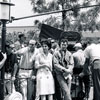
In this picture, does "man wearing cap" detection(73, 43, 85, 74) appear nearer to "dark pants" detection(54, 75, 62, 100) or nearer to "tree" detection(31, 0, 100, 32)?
"dark pants" detection(54, 75, 62, 100)

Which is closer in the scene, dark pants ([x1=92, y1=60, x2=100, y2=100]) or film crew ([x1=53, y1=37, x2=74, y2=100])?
dark pants ([x1=92, y1=60, x2=100, y2=100])

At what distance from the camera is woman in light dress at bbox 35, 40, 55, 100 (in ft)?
25.0

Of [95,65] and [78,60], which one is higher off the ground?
[78,60]

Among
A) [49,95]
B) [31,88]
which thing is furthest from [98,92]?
[31,88]

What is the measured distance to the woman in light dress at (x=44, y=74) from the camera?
7621mm

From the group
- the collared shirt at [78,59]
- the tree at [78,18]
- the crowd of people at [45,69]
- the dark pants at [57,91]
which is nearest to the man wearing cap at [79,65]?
the collared shirt at [78,59]

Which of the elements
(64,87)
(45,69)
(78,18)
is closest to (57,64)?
(45,69)

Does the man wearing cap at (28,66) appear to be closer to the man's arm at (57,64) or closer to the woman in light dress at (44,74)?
the woman in light dress at (44,74)

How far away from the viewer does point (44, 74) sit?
25.2ft

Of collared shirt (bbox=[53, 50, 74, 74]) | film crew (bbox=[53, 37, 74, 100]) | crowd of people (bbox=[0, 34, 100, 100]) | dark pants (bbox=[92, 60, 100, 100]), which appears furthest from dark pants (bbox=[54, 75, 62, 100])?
dark pants (bbox=[92, 60, 100, 100])

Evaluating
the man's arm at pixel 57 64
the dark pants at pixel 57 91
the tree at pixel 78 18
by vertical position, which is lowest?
the dark pants at pixel 57 91

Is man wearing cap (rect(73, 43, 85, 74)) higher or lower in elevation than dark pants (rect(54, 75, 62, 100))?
higher

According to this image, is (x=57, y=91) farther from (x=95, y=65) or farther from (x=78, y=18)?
(x=78, y=18)

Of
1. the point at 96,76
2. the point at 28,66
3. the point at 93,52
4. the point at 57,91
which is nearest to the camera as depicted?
the point at 96,76
